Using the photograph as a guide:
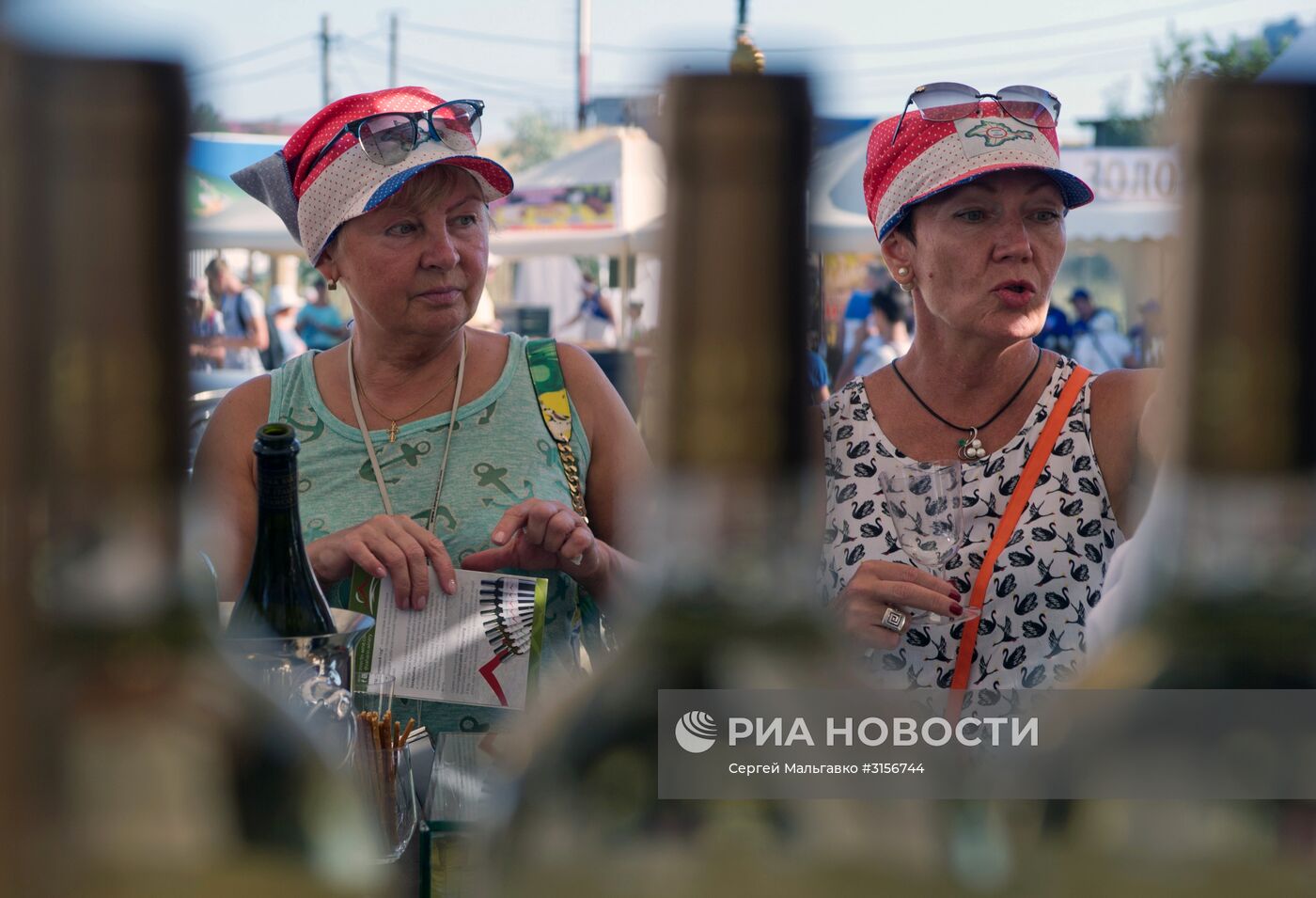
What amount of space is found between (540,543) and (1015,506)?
0.58m

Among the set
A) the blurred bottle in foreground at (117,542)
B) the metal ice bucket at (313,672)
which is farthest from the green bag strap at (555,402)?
the blurred bottle in foreground at (117,542)

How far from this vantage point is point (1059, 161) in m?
1.57

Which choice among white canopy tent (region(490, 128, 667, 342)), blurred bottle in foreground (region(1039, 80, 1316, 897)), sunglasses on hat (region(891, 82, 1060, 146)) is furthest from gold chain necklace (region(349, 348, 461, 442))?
blurred bottle in foreground (region(1039, 80, 1316, 897))

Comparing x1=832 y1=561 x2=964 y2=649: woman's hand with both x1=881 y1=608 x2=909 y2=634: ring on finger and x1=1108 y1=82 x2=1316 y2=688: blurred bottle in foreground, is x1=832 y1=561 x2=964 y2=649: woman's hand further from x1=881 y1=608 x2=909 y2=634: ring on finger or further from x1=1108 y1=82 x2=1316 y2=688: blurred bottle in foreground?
x1=1108 y1=82 x2=1316 y2=688: blurred bottle in foreground

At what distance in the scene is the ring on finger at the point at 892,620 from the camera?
1128 millimetres

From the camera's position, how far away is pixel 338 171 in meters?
1.85

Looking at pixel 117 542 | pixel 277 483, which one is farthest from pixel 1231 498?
pixel 277 483

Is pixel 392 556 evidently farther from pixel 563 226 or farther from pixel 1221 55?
pixel 563 226

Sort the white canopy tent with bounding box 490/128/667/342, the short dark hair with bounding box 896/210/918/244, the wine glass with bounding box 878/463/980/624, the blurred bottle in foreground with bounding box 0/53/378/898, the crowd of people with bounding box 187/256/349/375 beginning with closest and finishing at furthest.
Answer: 1. the blurred bottle in foreground with bounding box 0/53/378/898
2. the wine glass with bounding box 878/463/980/624
3. the short dark hair with bounding box 896/210/918/244
4. the crowd of people with bounding box 187/256/349/375
5. the white canopy tent with bounding box 490/128/667/342

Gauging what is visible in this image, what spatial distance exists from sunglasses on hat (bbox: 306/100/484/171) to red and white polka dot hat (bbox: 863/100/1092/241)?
566mm

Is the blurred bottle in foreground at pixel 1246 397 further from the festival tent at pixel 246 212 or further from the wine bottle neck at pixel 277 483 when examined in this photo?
the festival tent at pixel 246 212

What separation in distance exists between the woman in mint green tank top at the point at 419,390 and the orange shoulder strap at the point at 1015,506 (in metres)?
0.45

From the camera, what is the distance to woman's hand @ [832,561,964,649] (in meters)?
1.11

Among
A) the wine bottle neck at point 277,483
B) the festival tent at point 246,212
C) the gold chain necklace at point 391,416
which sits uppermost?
the festival tent at point 246,212
